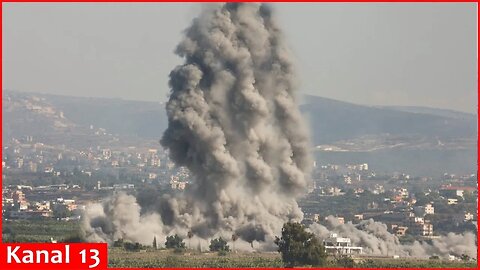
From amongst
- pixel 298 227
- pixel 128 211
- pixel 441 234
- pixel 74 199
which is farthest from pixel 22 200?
pixel 298 227

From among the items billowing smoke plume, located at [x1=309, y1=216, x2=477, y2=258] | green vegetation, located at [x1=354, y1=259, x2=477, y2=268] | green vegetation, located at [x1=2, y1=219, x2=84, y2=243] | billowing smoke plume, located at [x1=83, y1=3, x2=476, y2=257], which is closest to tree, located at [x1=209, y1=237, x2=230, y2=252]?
billowing smoke plume, located at [x1=83, y1=3, x2=476, y2=257]

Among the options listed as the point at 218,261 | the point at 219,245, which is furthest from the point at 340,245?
the point at 218,261

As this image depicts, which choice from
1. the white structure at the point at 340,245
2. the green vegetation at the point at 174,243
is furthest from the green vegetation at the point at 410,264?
the green vegetation at the point at 174,243

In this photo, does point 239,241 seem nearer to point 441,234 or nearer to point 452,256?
point 452,256

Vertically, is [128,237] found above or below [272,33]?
below

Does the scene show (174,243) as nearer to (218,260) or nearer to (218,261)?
(218,260)

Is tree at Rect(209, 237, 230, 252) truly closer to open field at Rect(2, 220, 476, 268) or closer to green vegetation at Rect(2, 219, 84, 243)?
open field at Rect(2, 220, 476, 268)

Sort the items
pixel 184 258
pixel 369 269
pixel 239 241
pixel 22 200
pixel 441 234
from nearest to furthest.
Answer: pixel 369 269, pixel 184 258, pixel 239 241, pixel 441 234, pixel 22 200
